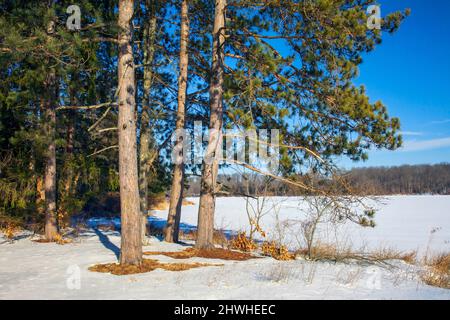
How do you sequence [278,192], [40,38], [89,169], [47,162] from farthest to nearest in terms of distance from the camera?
[89,169] → [47,162] → [278,192] → [40,38]

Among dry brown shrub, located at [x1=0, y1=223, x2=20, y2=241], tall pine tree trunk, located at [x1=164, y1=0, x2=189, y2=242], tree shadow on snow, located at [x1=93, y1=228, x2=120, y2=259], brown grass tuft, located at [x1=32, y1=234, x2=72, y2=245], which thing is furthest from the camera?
tall pine tree trunk, located at [x1=164, y1=0, x2=189, y2=242]

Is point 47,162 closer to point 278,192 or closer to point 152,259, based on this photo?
point 152,259

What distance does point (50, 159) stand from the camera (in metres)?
10.8

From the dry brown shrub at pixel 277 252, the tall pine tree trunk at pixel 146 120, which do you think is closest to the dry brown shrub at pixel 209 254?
the dry brown shrub at pixel 277 252

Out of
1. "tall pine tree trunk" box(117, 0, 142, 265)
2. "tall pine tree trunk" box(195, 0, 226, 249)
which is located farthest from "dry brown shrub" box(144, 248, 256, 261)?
"tall pine tree trunk" box(117, 0, 142, 265)

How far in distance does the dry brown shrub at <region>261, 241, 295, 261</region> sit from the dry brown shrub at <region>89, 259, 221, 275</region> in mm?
2113

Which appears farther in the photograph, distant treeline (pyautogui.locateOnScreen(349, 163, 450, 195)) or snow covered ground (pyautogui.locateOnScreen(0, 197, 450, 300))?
distant treeline (pyautogui.locateOnScreen(349, 163, 450, 195))

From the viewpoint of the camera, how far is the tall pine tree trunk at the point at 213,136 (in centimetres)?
883

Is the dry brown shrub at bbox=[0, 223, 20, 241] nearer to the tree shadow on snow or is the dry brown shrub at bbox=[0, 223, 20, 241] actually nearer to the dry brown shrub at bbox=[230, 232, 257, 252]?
the tree shadow on snow

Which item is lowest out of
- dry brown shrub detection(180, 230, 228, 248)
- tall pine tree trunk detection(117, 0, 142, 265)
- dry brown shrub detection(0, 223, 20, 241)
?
dry brown shrub detection(180, 230, 228, 248)

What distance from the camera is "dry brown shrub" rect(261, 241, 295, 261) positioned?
29.2 ft

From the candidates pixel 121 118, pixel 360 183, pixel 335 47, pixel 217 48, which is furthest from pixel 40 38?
pixel 360 183

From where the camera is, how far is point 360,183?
8602 millimetres
